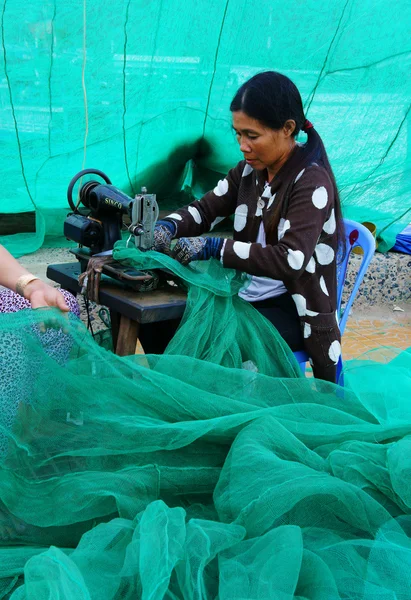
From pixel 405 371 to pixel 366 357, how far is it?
25 cm

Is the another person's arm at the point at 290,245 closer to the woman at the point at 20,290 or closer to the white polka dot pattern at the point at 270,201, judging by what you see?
the white polka dot pattern at the point at 270,201

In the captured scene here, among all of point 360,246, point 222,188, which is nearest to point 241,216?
point 222,188

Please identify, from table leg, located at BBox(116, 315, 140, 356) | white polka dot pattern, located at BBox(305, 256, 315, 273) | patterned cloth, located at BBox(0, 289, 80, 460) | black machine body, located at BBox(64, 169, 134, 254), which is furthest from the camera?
black machine body, located at BBox(64, 169, 134, 254)

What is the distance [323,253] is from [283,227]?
0.18m

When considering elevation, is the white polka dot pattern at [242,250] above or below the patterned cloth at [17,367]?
above

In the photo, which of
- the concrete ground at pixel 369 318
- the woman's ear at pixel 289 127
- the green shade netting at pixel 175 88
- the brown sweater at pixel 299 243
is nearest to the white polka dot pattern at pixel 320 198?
the brown sweater at pixel 299 243

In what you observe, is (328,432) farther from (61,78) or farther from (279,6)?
(279,6)

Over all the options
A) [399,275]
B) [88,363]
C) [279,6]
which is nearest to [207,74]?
[279,6]

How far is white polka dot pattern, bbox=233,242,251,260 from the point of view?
236 centimetres

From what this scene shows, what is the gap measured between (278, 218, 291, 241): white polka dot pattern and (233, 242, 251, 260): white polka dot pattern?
12cm

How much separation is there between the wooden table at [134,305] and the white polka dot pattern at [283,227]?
0.39 metres

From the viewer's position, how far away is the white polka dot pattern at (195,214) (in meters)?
2.77

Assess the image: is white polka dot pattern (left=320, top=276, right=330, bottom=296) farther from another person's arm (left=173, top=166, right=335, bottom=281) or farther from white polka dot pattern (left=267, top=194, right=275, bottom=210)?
white polka dot pattern (left=267, top=194, right=275, bottom=210)

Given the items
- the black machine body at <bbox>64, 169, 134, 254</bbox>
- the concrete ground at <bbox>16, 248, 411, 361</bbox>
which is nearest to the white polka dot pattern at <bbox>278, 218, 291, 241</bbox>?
the black machine body at <bbox>64, 169, 134, 254</bbox>
